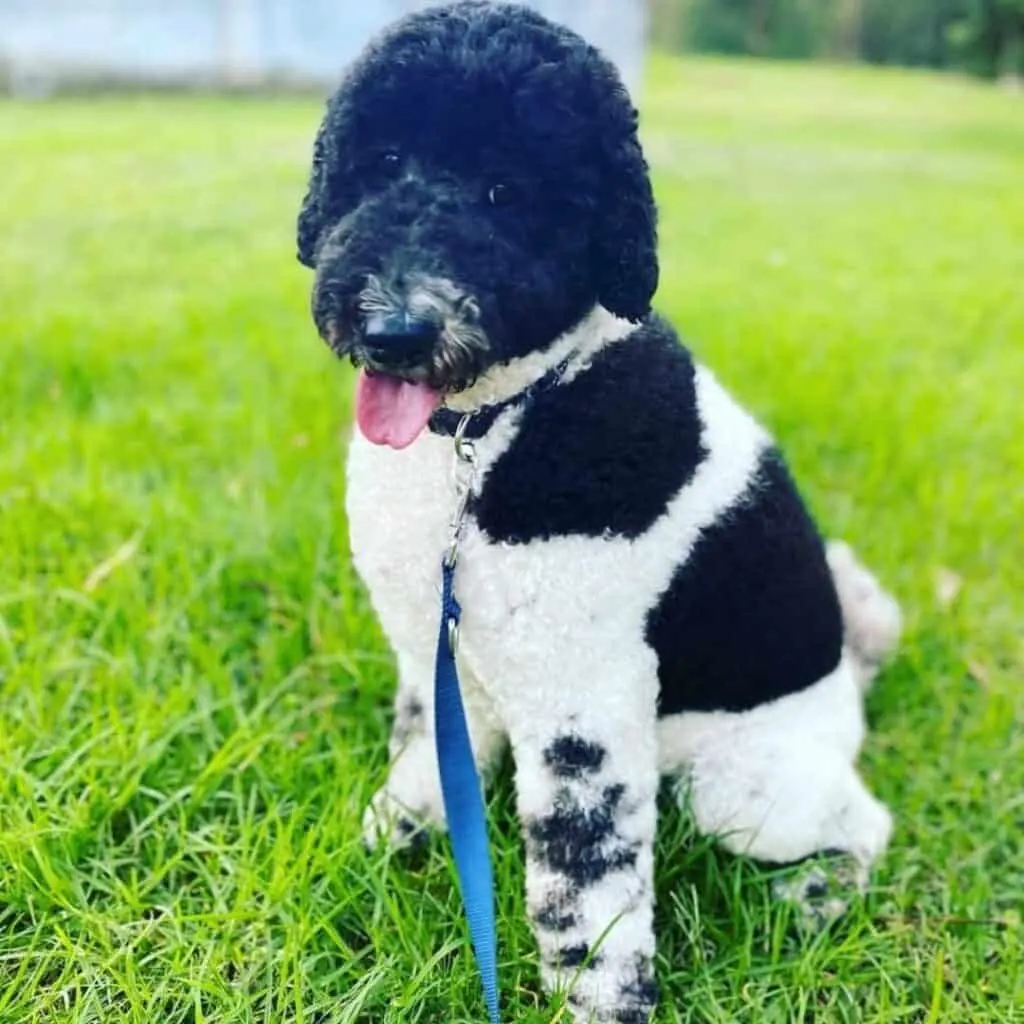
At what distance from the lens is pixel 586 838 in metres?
1.64

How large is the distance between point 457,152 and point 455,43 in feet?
0.42

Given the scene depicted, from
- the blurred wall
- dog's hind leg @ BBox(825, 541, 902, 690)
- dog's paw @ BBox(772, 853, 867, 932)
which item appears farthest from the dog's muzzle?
the blurred wall

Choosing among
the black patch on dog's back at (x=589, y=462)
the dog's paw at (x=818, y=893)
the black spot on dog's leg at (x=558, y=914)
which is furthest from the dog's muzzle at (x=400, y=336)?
the dog's paw at (x=818, y=893)

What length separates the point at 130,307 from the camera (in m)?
4.52

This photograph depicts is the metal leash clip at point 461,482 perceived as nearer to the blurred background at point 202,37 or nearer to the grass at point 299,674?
the grass at point 299,674

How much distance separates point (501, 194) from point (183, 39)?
47.9ft

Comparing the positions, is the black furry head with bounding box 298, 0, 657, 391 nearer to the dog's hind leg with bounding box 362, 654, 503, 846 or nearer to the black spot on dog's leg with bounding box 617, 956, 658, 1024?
the dog's hind leg with bounding box 362, 654, 503, 846

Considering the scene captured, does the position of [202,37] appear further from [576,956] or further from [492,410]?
[576,956]

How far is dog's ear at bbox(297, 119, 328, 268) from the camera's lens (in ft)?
4.84

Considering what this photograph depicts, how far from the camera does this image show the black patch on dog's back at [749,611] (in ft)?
5.56

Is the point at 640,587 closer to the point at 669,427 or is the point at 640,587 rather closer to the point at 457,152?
the point at 669,427

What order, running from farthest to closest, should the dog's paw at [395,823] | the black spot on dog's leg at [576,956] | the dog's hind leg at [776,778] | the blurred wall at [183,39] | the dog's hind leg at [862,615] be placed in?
the blurred wall at [183,39], the dog's hind leg at [862,615], the dog's paw at [395,823], the dog's hind leg at [776,778], the black spot on dog's leg at [576,956]

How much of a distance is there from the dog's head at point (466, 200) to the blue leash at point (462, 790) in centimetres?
26

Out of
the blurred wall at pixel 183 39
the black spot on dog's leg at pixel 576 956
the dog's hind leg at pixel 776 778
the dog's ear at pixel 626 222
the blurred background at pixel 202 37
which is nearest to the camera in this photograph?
the dog's ear at pixel 626 222
